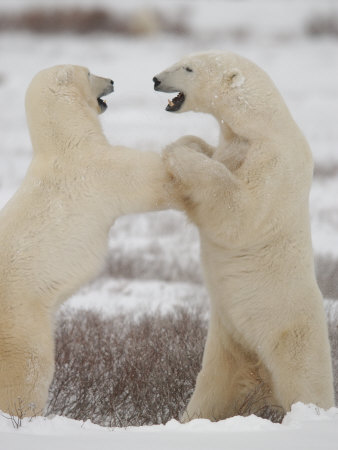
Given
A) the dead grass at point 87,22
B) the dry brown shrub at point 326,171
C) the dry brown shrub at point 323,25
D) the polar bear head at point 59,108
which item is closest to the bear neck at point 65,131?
the polar bear head at point 59,108

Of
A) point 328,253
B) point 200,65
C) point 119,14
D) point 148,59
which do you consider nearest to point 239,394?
point 200,65

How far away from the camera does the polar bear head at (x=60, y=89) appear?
12.4 ft

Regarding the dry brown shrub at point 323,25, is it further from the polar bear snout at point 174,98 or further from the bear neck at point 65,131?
the bear neck at point 65,131

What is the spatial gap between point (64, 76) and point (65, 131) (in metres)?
0.33

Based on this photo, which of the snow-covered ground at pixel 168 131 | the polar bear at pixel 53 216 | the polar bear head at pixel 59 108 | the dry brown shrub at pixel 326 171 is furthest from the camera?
the dry brown shrub at pixel 326 171

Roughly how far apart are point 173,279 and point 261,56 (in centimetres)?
1356

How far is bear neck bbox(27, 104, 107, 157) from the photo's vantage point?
367cm

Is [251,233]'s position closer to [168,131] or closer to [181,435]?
[181,435]

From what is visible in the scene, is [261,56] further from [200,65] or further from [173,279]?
[200,65]

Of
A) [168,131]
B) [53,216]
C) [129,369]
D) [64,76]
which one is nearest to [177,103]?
[64,76]

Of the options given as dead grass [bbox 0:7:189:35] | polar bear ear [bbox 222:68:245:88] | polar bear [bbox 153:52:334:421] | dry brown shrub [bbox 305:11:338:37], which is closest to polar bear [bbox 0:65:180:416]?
polar bear [bbox 153:52:334:421]

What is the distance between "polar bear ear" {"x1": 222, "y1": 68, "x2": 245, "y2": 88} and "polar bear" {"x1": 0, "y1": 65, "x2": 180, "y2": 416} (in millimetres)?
573

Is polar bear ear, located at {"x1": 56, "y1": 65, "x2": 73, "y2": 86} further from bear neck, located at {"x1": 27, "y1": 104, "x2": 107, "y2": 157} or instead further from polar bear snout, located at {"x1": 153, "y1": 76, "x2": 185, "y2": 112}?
polar bear snout, located at {"x1": 153, "y1": 76, "x2": 185, "y2": 112}

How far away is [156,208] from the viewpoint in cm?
363
